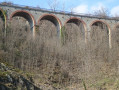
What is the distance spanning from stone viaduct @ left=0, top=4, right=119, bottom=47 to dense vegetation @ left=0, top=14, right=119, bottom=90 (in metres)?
Result: 1.39

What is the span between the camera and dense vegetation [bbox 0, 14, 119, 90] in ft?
45.5

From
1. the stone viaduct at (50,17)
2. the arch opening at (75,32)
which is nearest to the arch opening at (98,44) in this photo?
the arch opening at (75,32)

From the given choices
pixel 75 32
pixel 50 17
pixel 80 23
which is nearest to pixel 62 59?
pixel 75 32

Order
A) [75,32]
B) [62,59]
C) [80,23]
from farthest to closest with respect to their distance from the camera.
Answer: [80,23] < [75,32] < [62,59]

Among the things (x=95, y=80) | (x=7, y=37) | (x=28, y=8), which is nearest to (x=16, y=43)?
(x=7, y=37)

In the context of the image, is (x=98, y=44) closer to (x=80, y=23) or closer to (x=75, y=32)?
(x=75, y=32)

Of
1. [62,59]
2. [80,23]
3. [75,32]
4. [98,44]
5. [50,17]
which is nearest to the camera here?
[62,59]

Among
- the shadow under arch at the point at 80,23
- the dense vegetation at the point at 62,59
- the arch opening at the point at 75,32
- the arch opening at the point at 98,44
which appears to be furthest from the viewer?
the shadow under arch at the point at 80,23

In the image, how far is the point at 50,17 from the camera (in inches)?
955

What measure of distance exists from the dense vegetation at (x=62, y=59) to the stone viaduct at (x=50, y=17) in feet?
4.57

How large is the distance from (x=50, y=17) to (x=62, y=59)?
778 centimetres

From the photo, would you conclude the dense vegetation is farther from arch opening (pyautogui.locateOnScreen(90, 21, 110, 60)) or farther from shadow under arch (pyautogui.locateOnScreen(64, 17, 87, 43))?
shadow under arch (pyautogui.locateOnScreen(64, 17, 87, 43))

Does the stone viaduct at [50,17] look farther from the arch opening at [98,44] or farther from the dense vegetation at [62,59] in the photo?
the arch opening at [98,44]

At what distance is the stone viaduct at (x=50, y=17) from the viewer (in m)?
21.6
